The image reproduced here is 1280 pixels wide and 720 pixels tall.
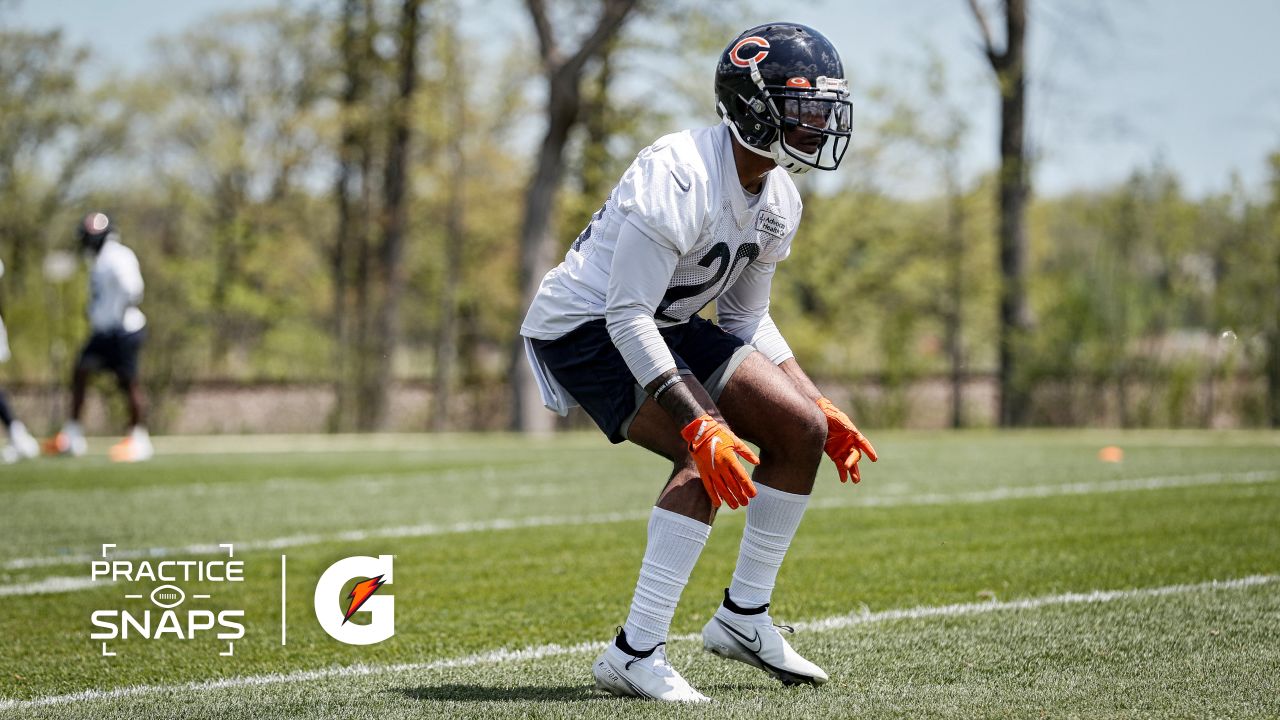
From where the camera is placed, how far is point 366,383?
22797 millimetres

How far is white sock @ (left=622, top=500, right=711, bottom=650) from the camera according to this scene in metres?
3.64

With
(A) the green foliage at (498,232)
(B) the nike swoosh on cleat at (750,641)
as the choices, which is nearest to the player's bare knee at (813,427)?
(B) the nike swoosh on cleat at (750,641)

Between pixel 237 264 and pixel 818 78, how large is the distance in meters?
33.5

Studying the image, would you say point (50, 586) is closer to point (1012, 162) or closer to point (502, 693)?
point (502, 693)

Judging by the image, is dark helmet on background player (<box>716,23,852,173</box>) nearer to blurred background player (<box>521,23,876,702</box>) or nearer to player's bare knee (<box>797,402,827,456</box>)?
blurred background player (<box>521,23,876,702</box>)

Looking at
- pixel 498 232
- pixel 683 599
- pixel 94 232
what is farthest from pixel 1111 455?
pixel 498 232

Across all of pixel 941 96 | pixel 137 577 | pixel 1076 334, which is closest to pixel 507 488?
pixel 137 577

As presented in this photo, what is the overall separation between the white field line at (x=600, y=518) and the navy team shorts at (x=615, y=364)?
3.30 metres

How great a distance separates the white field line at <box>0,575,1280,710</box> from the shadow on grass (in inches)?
13.1

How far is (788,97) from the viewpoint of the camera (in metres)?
3.62

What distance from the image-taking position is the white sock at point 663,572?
364cm

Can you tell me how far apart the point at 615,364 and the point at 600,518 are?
4.38m

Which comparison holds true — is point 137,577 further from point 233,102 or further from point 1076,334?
point 233,102

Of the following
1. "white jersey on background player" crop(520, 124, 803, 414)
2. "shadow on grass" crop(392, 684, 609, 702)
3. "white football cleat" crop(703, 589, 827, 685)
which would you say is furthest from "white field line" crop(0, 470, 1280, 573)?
"white football cleat" crop(703, 589, 827, 685)
